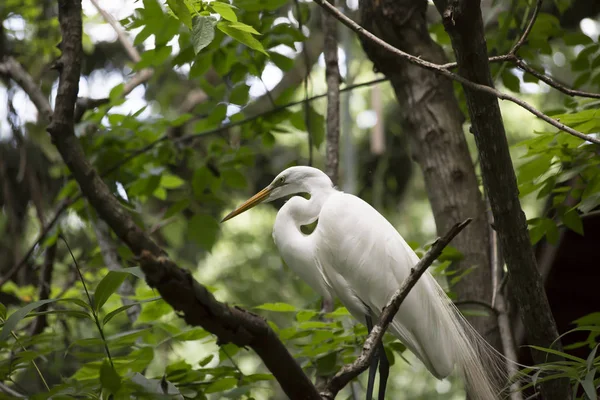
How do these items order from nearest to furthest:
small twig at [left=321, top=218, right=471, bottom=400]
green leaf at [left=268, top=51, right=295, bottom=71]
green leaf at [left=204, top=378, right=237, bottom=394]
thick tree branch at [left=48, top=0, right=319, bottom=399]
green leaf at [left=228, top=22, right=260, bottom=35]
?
thick tree branch at [left=48, top=0, right=319, bottom=399] → small twig at [left=321, top=218, right=471, bottom=400] → green leaf at [left=228, top=22, right=260, bottom=35] → green leaf at [left=204, top=378, right=237, bottom=394] → green leaf at [left=268, top=51, right=295, bottom=71]

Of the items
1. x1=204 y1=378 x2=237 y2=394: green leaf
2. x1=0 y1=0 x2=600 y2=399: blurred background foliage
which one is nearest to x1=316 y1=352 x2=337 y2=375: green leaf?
x1=0 y1=0 x2=600 y2=399: blurred background foliage

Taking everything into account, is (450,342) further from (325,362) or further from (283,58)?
(283,58)

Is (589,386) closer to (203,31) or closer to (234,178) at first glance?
(203,31)

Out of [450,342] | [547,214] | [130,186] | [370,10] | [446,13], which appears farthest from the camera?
[130,186]

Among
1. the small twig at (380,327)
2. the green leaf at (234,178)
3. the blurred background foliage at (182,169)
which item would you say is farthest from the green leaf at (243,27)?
the green leaf at (234,178)

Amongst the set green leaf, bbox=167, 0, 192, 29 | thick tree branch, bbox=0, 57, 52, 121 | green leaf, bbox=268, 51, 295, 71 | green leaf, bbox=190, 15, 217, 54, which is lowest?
green leaf, bbox=190, 15, 217, 54

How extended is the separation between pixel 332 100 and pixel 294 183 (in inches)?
31.2

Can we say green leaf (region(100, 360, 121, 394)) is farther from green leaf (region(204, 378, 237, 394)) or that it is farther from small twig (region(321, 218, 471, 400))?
green leaf (region(204, 378, 237, 394))

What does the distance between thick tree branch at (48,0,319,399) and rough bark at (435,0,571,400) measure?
0.78 meters

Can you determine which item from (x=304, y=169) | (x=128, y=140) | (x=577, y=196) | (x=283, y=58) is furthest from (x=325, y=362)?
(x=128, y=140)

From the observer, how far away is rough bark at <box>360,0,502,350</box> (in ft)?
9.91

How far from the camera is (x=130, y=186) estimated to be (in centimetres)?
364

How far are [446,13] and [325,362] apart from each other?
5.26 feet

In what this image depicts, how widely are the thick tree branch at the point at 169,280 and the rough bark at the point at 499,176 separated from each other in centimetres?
78
